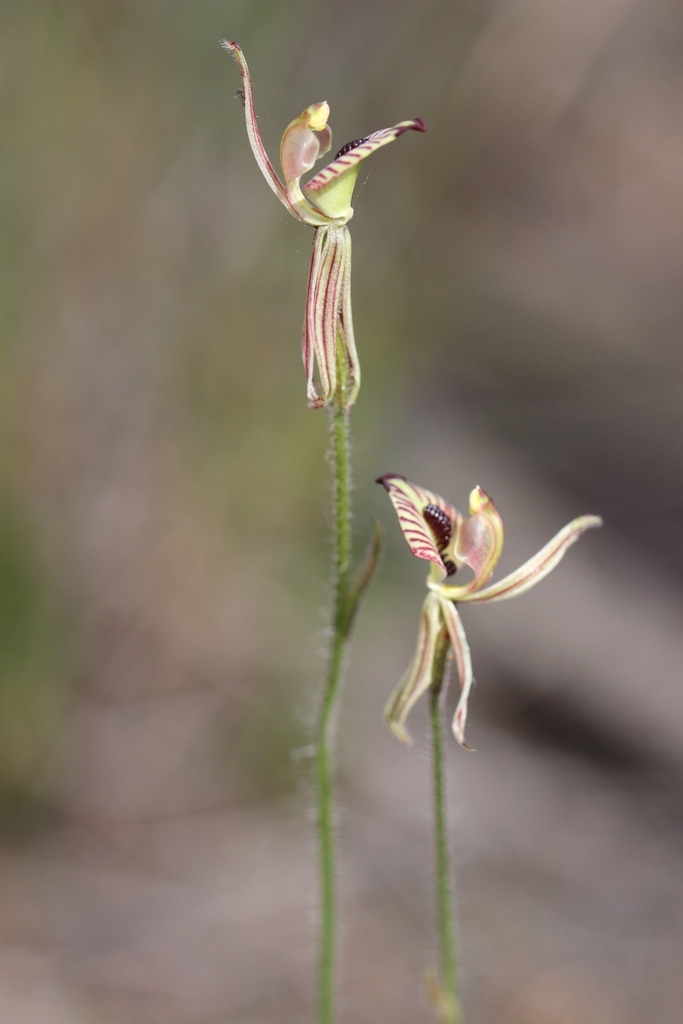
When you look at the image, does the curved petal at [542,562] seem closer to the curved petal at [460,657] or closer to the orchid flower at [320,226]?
the curved petal at [460,657]

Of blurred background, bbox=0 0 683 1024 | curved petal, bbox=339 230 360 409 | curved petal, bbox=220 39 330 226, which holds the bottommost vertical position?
blurred background, bbox=0 0 683 1024

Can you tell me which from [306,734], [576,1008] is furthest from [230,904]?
[576,1008]

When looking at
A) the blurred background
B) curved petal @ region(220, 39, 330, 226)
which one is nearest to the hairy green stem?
curved petal @ region(220, 39, 330, 226)

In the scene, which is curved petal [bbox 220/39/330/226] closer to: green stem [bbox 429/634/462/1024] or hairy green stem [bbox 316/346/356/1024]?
hairy green stem [bbox 316/346/356/1024]

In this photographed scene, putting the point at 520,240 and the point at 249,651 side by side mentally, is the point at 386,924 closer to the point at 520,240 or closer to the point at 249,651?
the point at 249,651

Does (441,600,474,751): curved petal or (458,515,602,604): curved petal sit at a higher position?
(458,515,602,604): curved petal

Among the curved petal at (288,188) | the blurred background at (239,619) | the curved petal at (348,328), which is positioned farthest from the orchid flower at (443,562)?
the blurred background at (239,619)

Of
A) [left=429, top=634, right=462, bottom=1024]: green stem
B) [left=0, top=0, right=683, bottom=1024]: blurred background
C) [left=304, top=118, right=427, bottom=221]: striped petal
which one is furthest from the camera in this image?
[left=0, top=0, right=683, bottom=1024]: blurred background
